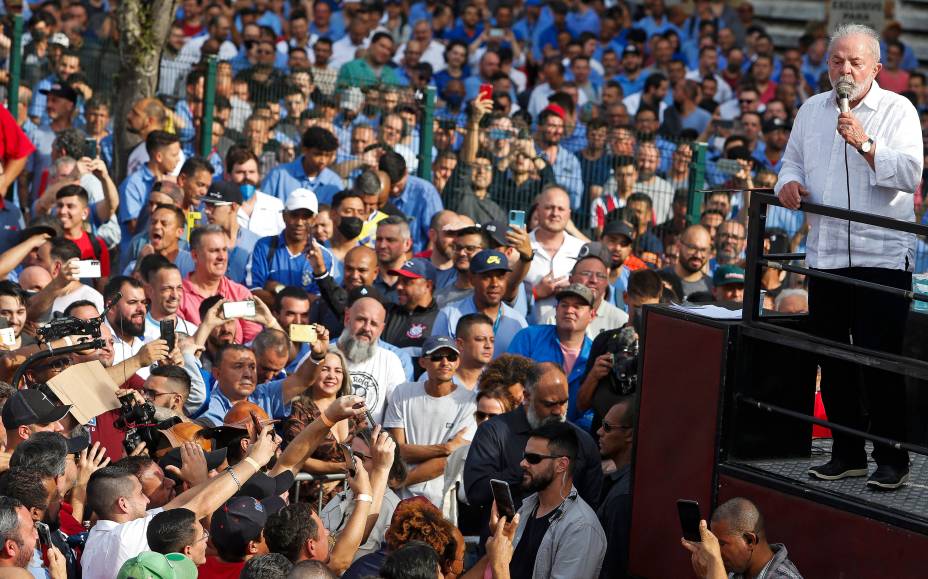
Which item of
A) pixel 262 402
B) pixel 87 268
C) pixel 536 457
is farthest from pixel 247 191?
pixel 536 457

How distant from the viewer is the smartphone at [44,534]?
22.8ft

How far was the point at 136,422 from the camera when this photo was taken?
838cm

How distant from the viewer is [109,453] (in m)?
9.05

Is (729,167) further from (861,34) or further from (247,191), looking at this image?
(861,34)

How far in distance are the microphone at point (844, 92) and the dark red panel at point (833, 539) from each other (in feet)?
5.66

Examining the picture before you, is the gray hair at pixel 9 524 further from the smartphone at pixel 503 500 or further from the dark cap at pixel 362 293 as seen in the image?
the dark cap at pixel 362 293

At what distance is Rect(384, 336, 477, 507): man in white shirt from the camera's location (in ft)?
31.1

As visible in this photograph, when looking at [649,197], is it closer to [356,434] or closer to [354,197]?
[354,197]

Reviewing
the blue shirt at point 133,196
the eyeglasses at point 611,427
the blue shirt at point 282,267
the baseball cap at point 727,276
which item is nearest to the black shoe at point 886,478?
the eyeglasses at point 611,427

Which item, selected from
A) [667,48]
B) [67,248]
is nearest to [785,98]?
[667,48]

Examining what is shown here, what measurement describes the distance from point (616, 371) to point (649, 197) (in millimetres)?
5037

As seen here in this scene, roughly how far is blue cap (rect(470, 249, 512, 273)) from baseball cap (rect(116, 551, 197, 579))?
16.2 feet

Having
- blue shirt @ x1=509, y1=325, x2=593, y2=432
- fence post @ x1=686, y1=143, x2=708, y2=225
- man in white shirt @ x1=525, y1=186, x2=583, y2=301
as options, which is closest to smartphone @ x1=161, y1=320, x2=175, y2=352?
blue shirt @ x1=509, y1=325, x2=593, y2=432

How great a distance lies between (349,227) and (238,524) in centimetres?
551
